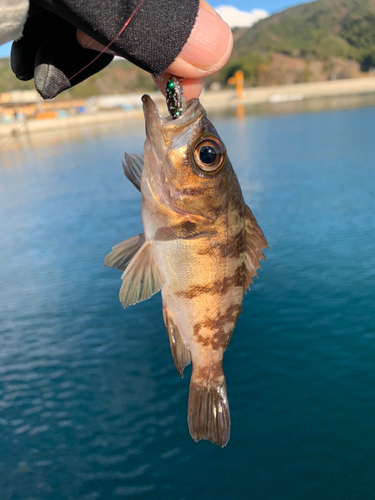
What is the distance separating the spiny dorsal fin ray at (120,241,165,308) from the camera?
2457 mm

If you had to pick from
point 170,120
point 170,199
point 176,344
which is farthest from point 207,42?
point 176,344

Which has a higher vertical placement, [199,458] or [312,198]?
[312,198]

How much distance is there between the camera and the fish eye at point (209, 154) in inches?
89.6

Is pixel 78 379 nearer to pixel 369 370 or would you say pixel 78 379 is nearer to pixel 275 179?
pixel 369 370

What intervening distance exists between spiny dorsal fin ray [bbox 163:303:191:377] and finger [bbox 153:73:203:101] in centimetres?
126

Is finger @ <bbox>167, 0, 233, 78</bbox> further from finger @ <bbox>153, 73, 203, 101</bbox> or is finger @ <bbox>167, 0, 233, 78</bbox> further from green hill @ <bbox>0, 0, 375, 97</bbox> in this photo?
green hill @ <bbox>0, 0, 375, 97</bbox>

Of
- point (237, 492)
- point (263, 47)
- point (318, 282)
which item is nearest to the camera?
point (237, 492)

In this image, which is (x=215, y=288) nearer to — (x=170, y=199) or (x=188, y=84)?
(x=170, y=199)

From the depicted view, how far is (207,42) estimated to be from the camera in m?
1.73

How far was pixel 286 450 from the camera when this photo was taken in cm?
336

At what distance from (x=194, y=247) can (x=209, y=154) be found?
0.53m

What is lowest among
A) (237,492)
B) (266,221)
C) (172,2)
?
(237,492)

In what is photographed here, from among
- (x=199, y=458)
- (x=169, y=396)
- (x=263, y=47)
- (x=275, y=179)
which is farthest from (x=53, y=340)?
(x=263, y=47)

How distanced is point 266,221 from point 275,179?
3716mm
